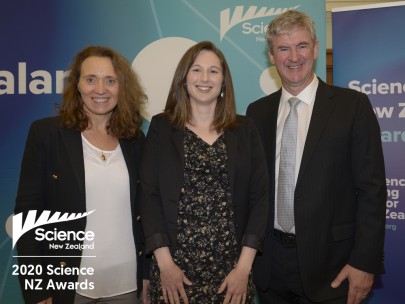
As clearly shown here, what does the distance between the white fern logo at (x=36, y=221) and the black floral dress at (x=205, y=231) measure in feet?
1.64

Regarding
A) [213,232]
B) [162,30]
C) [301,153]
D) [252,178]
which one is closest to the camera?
[213,232]

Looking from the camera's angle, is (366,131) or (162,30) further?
(162,30)

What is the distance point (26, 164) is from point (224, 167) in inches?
40.5

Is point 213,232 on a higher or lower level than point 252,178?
lower

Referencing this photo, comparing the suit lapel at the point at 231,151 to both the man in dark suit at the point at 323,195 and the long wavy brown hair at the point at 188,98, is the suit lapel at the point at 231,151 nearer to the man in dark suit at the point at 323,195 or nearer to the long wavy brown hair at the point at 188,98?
the long wavy brown hair at the point at 188,98

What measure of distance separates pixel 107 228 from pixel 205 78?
947mm

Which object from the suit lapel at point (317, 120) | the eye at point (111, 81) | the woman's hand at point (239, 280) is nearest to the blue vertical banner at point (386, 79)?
the suit lapel at point (317, 120)

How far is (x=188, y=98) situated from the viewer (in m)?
2.29

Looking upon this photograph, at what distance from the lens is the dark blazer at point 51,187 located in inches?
83.7

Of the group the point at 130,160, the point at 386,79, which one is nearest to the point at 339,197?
the point at 130,160

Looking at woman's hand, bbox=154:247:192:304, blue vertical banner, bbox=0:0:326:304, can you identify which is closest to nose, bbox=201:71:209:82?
woman's hand, bbox=154:247:192:304

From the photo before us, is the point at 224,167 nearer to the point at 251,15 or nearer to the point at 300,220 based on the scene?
the point at 300,220

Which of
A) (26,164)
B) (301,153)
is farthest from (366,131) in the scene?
(26,164)

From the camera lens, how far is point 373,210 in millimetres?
2225
